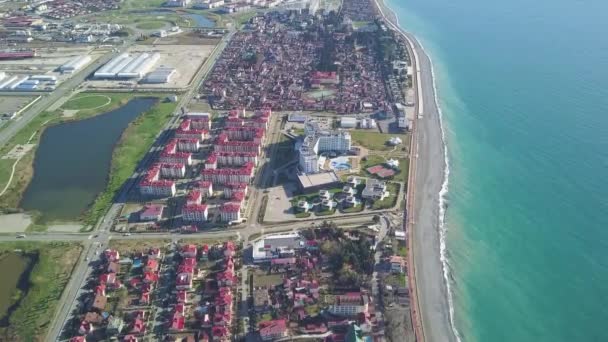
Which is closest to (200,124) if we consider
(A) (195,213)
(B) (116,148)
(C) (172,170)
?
(B) (116,148)

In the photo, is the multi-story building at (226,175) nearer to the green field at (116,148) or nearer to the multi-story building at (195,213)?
the multi-story building at (195,213)

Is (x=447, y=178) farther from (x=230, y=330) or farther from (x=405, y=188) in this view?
(x=230, y=330)

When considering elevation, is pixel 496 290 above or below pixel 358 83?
below

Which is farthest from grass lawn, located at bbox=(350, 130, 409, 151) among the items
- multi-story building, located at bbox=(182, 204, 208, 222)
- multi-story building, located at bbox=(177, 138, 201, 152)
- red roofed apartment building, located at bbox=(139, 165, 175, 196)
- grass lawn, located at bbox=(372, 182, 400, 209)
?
red roofed apartment building, located at bbox=(139, 165, 175, 196)

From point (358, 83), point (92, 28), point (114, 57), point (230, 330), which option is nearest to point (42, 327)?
point (230, 330)

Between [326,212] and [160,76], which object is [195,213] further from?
[160,76]

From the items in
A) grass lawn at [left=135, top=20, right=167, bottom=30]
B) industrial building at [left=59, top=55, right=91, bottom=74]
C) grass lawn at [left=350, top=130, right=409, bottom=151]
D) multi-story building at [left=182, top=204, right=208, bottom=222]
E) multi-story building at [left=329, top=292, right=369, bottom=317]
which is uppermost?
grass lawn at [left=135, top=20, right=167, bottom=30]

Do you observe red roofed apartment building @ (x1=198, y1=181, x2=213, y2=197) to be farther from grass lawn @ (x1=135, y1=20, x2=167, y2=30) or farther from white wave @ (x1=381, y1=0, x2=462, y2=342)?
grass lawn @ (x1=135, y1=20, x2=167, y2=30)
